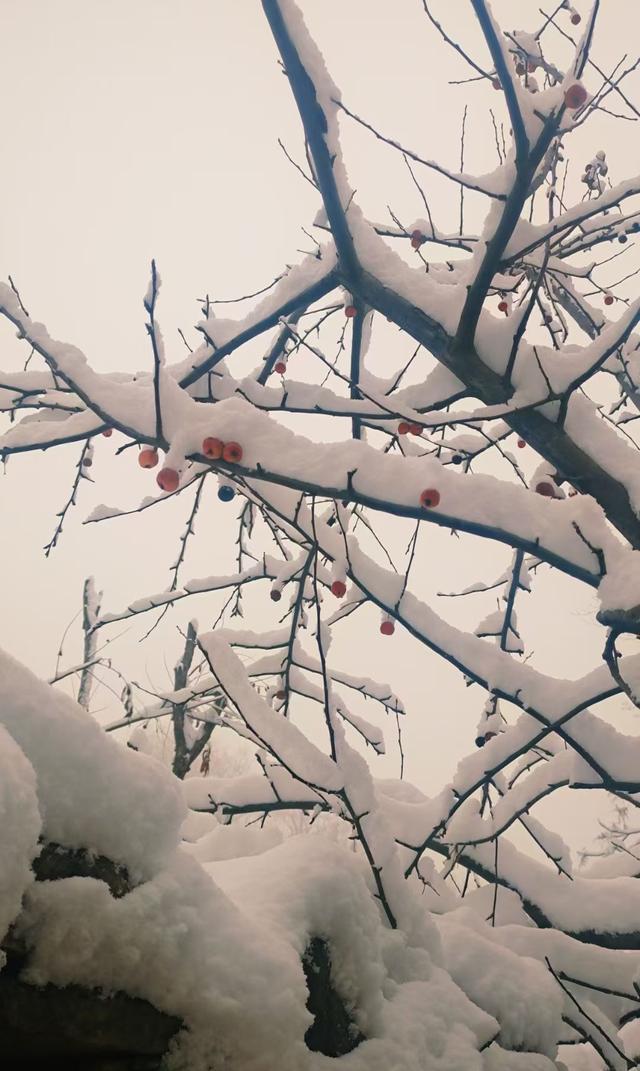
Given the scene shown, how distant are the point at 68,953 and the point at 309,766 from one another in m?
1.02

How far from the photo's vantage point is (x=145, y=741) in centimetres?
301

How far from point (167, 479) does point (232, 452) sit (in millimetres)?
210

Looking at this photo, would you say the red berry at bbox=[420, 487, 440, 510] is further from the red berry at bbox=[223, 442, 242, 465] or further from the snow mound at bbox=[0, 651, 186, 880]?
the snow mound at bbox=[0, 651, 186, 880]

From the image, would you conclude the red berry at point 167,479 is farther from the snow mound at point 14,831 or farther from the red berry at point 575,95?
the red berry at point 575,95

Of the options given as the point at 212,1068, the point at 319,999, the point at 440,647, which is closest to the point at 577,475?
the point at 440,647

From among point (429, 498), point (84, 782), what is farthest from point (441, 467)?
point (84, 782)

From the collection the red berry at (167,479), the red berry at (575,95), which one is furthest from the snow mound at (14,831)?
the red berry at (575,95)

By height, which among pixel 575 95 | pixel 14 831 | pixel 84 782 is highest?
pixel 575 95

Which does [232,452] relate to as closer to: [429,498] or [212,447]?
[212,447]

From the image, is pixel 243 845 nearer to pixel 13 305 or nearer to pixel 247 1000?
pixel 247 1000

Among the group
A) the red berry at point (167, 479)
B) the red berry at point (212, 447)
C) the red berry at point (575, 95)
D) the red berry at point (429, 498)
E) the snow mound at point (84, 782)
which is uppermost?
the red berry at point (575, 95)

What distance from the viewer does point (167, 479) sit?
1870mm

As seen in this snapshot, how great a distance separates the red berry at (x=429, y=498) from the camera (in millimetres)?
1921

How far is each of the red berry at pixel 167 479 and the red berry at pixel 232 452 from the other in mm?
159
